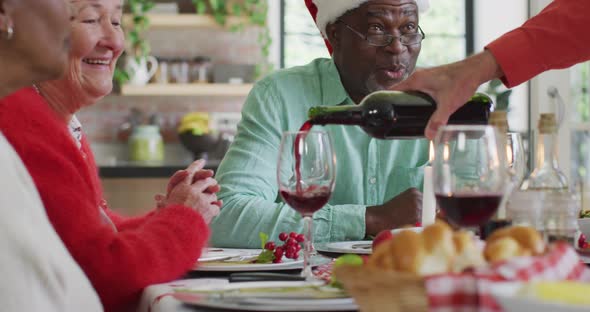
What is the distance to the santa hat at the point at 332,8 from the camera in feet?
7.27

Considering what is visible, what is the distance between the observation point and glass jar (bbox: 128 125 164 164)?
525cm

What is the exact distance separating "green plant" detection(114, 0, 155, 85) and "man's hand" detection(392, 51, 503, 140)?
3929 millimetres

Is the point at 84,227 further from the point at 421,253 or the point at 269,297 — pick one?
the point at 421,253

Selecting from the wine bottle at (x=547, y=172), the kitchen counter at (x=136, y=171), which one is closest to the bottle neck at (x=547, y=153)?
the wine bottle at (x=547, y=172)

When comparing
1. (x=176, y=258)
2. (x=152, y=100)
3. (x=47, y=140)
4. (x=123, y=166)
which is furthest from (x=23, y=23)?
(x=152, y=100)

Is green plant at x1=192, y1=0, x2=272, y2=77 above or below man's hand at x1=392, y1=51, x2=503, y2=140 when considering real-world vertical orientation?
above

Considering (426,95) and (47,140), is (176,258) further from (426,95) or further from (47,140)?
(426,95)

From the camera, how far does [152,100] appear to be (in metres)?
5.53

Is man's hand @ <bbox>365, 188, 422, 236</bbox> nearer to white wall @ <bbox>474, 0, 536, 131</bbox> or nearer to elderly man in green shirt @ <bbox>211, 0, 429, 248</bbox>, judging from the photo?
elderly man in green shirt @ <bbox>211, 0, 429, 248</bbox>

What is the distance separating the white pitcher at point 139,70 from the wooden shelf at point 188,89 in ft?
0.22

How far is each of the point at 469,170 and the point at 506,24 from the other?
16.2 ft

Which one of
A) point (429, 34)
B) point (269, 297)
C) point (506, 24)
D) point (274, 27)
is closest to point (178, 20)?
point (274, 27)

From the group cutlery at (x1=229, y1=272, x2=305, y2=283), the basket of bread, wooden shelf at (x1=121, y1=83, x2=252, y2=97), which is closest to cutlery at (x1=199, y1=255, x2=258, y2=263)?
cutlery at (x1=229, y1=272, x2=305, y2=283)

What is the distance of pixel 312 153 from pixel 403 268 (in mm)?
544
